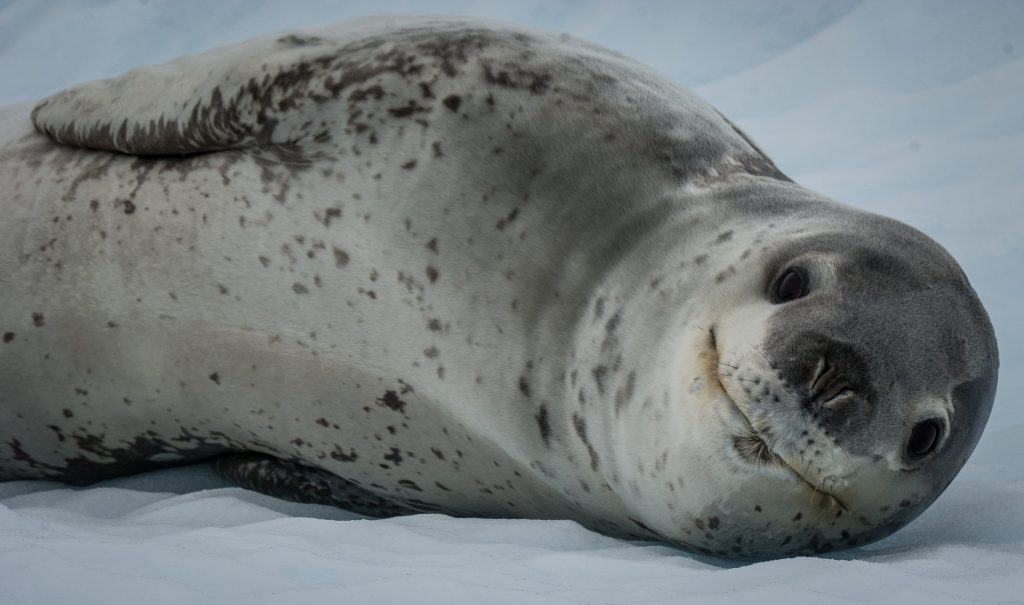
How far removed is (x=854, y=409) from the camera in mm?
1596

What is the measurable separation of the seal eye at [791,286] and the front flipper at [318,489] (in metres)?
1.03

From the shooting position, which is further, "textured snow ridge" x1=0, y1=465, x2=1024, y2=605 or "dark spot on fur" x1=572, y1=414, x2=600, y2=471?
"dark spot on fur" x1=572, y1=414, x2=600, y2=471

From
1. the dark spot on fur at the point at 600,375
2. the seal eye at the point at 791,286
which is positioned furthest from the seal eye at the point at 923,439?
the dark spot on fur at the point at 600,375

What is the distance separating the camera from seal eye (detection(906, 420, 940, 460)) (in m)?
1.68

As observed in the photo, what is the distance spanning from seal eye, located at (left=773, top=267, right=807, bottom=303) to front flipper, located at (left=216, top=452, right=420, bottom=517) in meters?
1.03

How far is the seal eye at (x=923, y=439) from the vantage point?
1.68m

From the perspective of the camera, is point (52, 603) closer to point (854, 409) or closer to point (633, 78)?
point (854, 409)

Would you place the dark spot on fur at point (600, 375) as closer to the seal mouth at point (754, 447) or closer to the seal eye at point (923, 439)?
the seal mouth at point (754, 447)

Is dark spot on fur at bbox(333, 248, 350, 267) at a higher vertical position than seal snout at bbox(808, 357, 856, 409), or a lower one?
higher

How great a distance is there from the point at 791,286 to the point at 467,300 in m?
0.63

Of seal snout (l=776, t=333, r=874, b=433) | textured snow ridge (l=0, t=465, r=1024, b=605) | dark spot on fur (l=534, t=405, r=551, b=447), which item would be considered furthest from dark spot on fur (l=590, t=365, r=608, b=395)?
seal snout (l=776, t=333, r=874, b=433)

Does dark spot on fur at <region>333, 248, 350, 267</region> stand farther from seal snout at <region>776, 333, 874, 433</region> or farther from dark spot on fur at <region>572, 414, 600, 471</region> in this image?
seal snout at <region>776, 333, 874, 433</region>

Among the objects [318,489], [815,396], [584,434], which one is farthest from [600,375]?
[318,489]

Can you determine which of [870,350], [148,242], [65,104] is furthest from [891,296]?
[65,104]
